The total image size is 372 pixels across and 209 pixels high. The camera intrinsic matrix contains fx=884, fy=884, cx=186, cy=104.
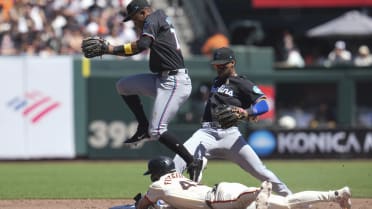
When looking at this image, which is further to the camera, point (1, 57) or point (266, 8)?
point (266, 8)

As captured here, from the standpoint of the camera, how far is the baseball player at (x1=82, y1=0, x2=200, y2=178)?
866 centimetres

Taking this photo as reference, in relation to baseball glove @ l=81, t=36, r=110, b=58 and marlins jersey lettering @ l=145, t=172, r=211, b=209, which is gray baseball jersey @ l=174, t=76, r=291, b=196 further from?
baseball glove @ l=81, t=36, r=110, b=58

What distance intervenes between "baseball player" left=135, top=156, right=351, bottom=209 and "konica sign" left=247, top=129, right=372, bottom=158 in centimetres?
953

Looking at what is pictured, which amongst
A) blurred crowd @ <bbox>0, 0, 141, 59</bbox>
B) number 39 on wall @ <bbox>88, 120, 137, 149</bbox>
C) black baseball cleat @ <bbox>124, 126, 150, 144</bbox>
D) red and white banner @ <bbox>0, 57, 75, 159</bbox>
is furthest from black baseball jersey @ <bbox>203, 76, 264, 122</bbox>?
blurred crowd @ <bbox>0, 0, 141, 59</bbox>

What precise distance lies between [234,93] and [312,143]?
8.98 meters

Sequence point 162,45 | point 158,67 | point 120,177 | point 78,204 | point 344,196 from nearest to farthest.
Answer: point 344,196 < point 162,45 < point 158,67 < point 78,204 < point 120,177

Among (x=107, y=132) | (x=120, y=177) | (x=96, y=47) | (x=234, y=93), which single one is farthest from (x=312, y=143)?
(x=96, y=47)

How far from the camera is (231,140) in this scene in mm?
8945

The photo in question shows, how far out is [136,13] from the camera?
29.1ft

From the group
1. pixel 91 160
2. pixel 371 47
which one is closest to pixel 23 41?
pixel 91 160

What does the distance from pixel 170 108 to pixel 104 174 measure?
6075 millimetres

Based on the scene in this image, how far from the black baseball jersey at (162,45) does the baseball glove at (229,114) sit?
2.17ft

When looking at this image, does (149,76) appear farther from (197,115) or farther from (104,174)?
(197,115)

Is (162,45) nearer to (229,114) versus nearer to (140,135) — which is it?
(229,114)
